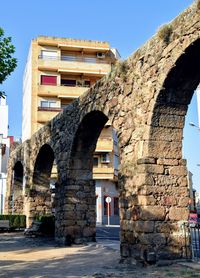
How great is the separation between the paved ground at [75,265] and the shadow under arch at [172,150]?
0.85 metres

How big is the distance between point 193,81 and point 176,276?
3.58 metres

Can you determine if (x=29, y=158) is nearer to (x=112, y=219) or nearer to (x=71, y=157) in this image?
(x=71, y=157)

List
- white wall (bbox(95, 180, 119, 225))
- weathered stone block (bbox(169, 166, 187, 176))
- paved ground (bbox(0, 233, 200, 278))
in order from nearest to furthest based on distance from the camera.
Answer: paved ground (bbox(0, 233, 200, 278))
weathered stone block (bbox(169, 166, 187, 176))
white wall (bbox(95, 180, 119, 225))

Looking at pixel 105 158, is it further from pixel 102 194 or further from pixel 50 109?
pixel 50 109

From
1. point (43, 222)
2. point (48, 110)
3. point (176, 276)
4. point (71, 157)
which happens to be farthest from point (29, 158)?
point (48, 110)

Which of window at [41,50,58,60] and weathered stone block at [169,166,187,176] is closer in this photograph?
weathered stone block at [169,166,187,176]

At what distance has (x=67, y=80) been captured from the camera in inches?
1303

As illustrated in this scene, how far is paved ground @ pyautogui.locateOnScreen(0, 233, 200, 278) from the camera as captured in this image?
6.39 metres

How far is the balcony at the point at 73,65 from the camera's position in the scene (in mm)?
32219

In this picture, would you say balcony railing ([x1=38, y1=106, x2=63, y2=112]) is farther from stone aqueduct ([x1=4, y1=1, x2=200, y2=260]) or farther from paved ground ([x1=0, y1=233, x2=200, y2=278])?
stone aqueduct ([x1=4, y1=1, x2=200, y2=260])

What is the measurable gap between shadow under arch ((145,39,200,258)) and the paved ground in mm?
847

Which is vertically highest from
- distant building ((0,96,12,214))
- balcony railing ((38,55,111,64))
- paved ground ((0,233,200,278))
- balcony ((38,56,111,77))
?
balcony railing ((38,55,111,64))

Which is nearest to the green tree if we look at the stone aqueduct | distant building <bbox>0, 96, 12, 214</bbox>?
the stone aqueduct

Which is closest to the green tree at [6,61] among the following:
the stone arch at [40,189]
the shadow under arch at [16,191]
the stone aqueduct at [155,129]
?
the stone aqueduct at [155,129]
